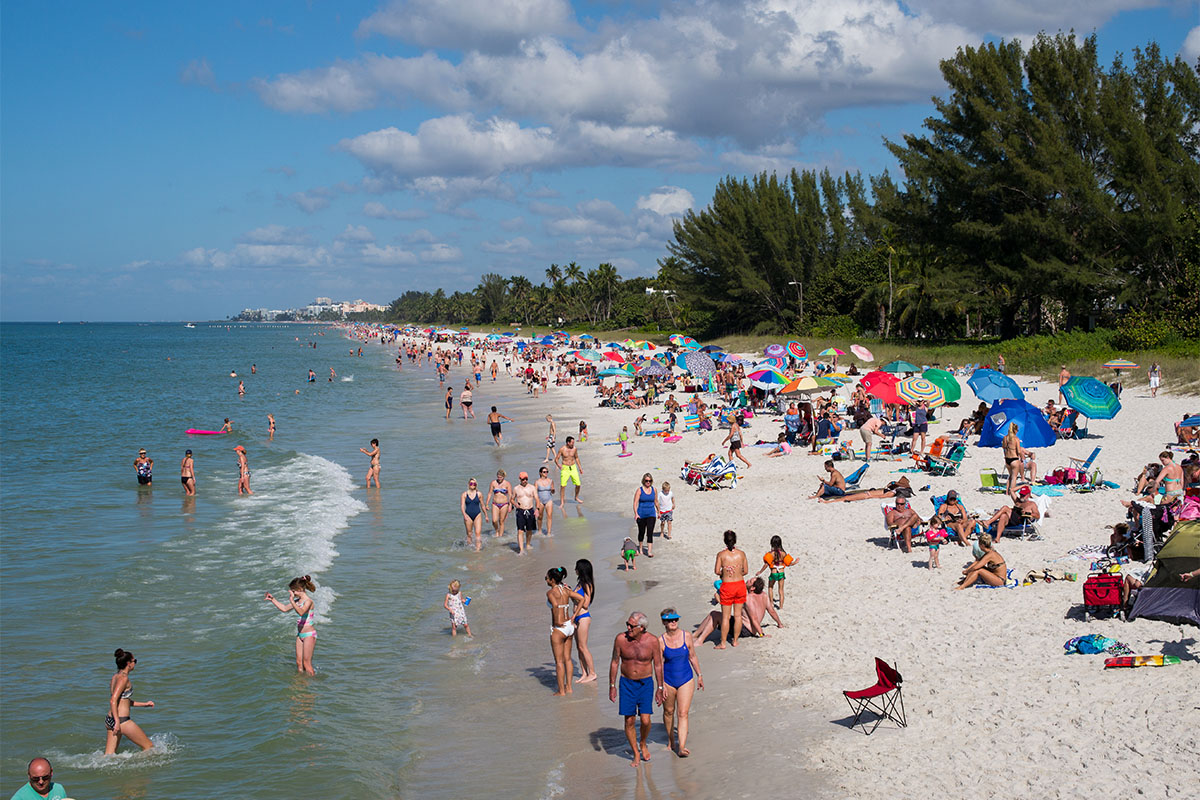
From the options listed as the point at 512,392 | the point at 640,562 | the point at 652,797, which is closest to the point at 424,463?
the point at 640,562

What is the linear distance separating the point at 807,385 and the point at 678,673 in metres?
18.8

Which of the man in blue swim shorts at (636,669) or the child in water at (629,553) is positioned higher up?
the man in blue swim shorts at (636,669)

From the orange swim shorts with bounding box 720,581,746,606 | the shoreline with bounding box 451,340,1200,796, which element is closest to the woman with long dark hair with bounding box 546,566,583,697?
the shoreline with bounding box 451,340,1200,796

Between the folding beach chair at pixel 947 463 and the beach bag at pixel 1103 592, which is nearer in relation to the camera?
the beach bag at pixel 1103 592

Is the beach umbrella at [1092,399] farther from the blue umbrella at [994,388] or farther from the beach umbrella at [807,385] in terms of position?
the beach umbrella at [807,385]

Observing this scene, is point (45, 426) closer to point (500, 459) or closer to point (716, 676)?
point (500, 459)

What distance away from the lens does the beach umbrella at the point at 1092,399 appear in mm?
19594

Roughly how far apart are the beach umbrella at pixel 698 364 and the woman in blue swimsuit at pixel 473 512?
1777 centimetres

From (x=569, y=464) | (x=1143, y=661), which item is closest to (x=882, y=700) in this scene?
(x=1143, y=661)

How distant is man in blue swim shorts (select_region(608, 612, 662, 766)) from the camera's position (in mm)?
7621

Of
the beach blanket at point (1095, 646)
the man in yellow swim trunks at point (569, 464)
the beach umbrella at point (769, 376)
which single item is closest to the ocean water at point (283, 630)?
the man in yellow swim trunks at point (569, 464)

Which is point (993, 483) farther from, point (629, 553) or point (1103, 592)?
point (1103, 592)

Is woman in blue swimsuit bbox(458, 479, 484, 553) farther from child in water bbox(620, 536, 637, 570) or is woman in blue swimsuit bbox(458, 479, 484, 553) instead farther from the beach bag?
the beach bag

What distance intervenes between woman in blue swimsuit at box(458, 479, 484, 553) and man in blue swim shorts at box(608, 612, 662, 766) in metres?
8.16
